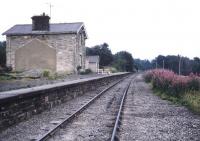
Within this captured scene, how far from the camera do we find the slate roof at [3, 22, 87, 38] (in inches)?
1451

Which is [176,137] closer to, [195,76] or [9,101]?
[9,101]

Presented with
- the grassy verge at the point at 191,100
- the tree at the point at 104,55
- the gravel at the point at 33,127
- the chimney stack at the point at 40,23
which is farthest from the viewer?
the tree at the point at 104,55

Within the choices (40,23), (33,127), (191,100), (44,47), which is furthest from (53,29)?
(33,127)

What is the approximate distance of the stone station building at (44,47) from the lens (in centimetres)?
3634

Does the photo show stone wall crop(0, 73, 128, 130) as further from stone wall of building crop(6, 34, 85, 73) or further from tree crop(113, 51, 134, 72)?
tree crop(113, 51, 134, 72)

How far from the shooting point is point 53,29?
37812 mm

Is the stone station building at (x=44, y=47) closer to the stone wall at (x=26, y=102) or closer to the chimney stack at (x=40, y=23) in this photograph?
the chimney stack at (x=40, y=23)

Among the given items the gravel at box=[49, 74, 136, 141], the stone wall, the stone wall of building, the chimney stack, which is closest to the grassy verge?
the gravel at box=[49, 74, 136, 141]

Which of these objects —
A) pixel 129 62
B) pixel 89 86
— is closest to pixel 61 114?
pixel 89 86

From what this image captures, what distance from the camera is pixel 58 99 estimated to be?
1267cm

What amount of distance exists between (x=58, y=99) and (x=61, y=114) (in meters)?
2.60

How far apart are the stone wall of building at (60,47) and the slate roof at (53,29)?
0.51 meters

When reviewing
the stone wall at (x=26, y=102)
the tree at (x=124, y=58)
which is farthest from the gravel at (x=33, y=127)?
the tree at (x=124, y=58)

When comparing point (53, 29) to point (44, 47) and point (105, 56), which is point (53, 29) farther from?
point (105, 56)
